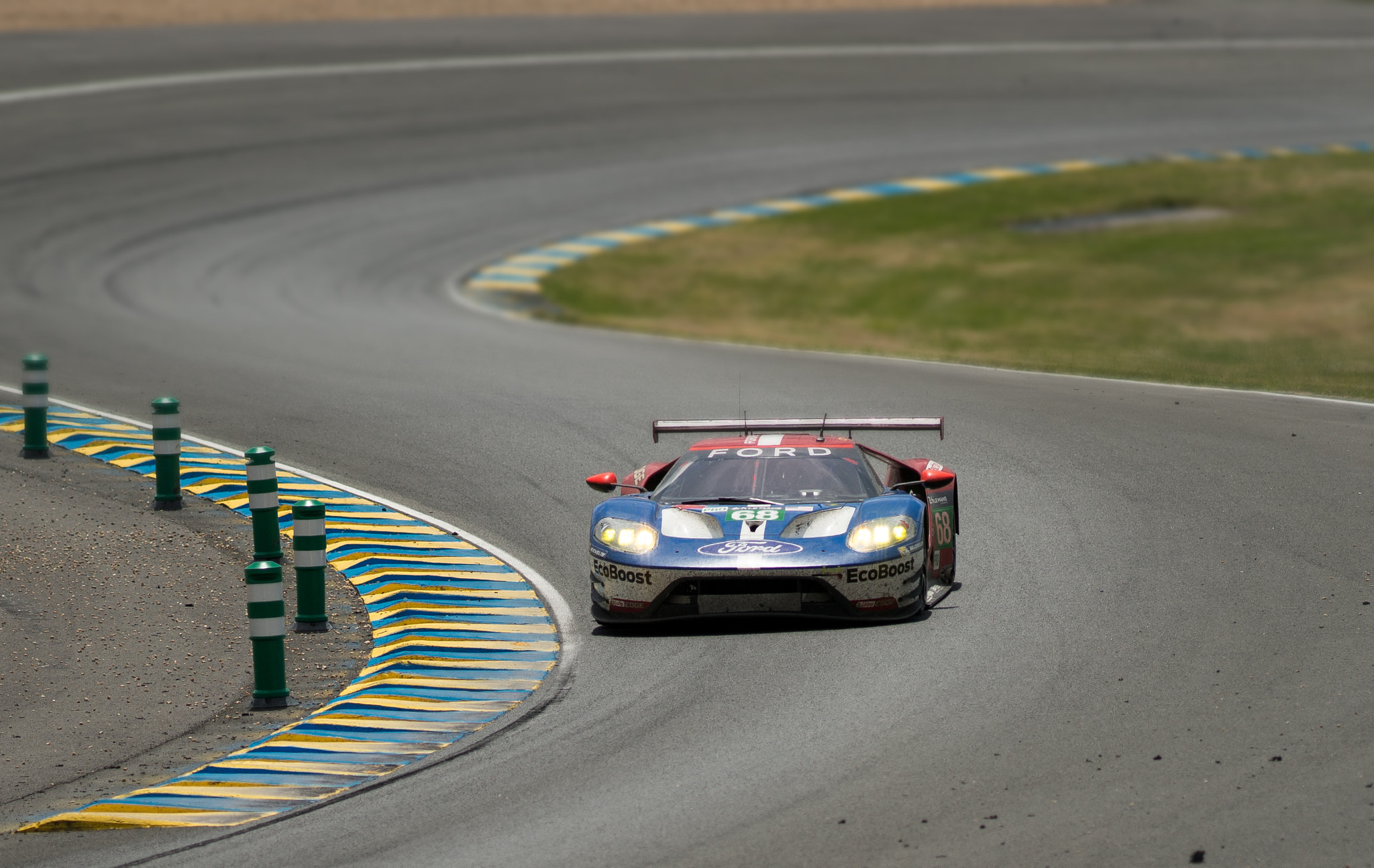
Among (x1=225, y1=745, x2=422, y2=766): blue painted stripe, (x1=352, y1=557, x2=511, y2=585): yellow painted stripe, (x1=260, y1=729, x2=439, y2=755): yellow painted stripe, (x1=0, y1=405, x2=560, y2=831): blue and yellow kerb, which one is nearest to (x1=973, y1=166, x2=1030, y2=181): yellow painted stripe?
(x1=0, y1=405, x2=560, y2=831): blue and yellow kerb

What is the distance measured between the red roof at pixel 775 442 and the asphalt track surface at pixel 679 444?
4.07 ft

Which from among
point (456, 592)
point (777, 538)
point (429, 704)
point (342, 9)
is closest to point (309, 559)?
point (456, 592)

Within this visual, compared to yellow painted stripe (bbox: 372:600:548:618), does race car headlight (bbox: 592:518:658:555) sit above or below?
above

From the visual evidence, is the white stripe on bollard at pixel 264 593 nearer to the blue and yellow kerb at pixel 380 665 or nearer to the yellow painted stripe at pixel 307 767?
the blue and yellow kerb at pixel 380 665

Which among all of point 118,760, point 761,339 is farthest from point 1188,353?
point 118,760

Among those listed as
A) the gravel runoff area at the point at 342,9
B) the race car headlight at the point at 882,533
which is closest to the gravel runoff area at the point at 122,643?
the race car headlight at the point at 882,533

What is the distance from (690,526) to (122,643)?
3.70 m

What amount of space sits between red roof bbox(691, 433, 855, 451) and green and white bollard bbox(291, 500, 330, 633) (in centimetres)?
270

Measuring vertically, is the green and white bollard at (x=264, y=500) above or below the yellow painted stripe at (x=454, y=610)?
above

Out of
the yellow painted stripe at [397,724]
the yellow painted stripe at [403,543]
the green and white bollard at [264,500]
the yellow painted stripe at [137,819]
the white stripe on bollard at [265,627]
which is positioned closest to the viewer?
the yellow painted stripe at [137,819]

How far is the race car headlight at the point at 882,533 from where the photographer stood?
10.8 metres

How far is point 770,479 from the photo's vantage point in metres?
11.8

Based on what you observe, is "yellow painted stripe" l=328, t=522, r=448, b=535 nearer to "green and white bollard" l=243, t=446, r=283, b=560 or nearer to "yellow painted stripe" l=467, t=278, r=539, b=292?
"green and white bollard" l=243, t=446, r=283, b=560

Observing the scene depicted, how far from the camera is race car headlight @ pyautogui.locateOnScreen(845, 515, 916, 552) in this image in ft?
35.5
